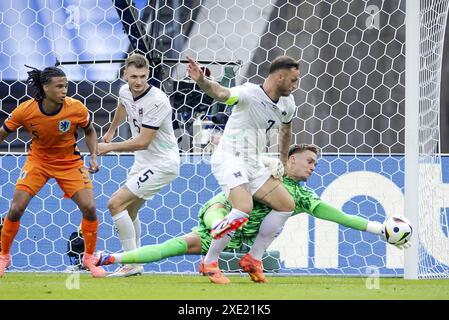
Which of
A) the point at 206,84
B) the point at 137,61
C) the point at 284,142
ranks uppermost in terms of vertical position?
the point at 137,61

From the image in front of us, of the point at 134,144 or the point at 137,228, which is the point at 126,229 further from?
the point at 134,144

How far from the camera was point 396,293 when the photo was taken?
5738mm

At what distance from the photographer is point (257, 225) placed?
715 centimetres

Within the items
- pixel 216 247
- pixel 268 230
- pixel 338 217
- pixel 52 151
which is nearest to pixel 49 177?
pixel 52 151

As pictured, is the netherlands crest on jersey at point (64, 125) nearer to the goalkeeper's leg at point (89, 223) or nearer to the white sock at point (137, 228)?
the goalkeeper's leg at point (89, 223)

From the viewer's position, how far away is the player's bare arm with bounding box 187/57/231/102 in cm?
592

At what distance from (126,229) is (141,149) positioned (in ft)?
1.95

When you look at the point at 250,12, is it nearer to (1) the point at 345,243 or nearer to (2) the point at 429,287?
(1) the point at 345,243

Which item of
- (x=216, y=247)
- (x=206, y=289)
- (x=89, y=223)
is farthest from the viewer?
(x=89, y=223)

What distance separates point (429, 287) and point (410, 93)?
1.61m

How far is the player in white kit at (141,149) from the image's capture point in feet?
23.6

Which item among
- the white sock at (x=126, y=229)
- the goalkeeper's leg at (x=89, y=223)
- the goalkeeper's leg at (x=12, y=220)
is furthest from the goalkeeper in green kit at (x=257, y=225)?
the goalkeeper's leg at (x=12, y=220)

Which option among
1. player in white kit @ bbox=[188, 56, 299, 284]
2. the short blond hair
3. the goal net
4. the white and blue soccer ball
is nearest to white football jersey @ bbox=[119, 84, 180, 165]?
the short blond hair

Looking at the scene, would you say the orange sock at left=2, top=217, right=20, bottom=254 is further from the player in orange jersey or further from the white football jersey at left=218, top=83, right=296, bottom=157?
the white football jersey at left=218, top=83, right=296, bottom=157
